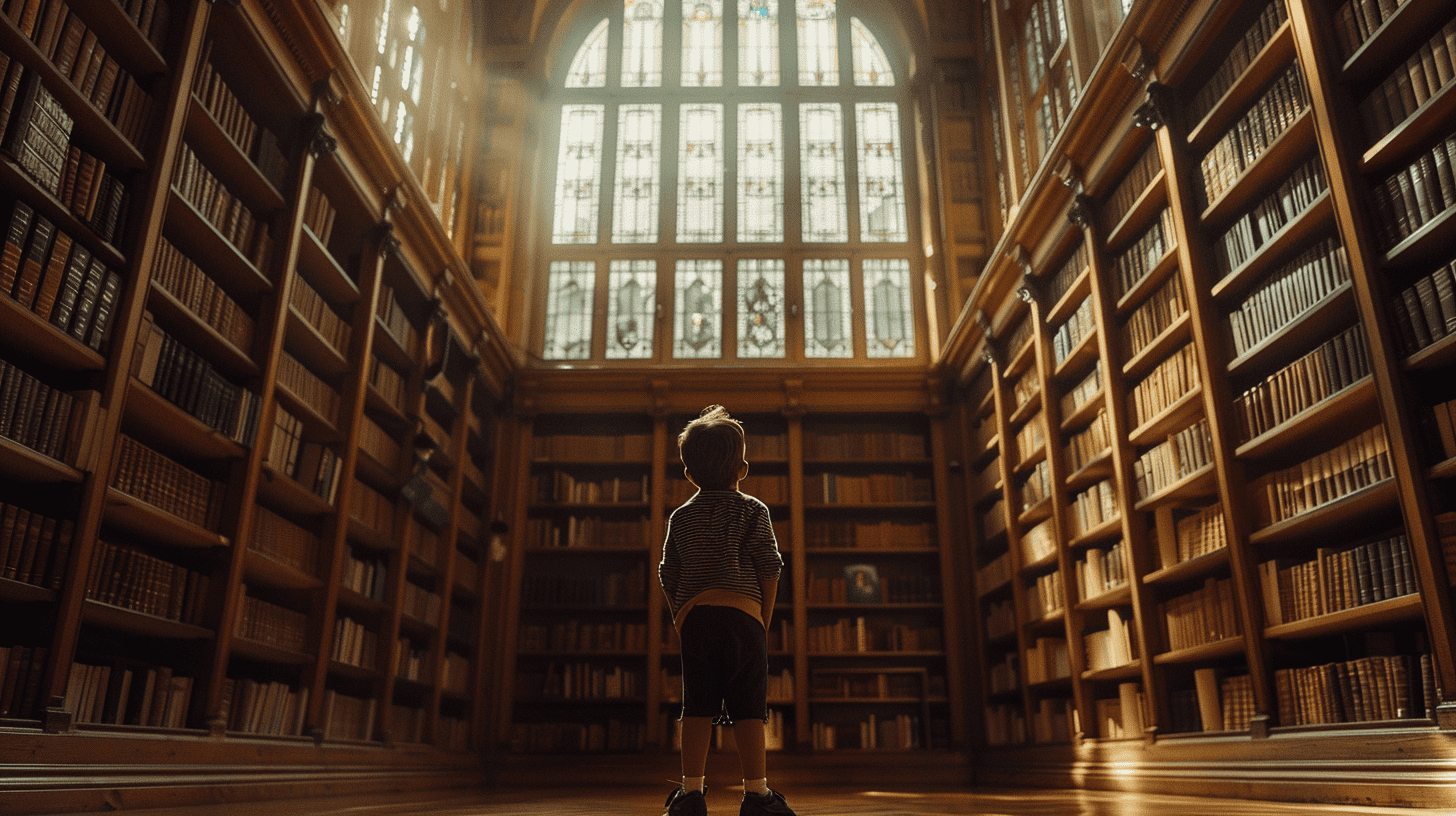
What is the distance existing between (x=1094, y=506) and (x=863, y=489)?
8.13 feet

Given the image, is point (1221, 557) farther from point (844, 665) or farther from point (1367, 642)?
point (844, 665)

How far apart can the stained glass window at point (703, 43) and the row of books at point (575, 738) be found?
5.69m

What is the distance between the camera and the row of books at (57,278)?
263cm

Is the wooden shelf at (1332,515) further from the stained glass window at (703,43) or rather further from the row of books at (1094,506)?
the stained glass window at (703,43)

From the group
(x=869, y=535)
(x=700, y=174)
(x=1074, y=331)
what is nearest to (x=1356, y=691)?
(x=1074, y=331)

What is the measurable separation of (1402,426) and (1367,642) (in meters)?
0.84

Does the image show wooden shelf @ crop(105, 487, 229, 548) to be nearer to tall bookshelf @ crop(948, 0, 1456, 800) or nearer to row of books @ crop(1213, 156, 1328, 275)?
tall bookshelf @ crop(948, 0, 1456, 800)

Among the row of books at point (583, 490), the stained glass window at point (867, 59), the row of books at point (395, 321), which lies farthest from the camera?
the stained glass window at point (867, 59)

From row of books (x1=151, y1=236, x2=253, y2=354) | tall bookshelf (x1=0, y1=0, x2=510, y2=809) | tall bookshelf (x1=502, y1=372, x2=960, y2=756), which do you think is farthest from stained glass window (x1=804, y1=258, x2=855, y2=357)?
row of books (x1=151, y1=236, x2=253, y2=354)

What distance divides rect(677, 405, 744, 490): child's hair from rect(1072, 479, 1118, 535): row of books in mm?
2969

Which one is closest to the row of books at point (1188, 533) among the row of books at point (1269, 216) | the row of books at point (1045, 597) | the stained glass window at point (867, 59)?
the row of books at point (1269, 216)

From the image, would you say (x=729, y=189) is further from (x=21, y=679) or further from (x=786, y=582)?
(x=21, y=679)

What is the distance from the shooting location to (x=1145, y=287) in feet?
14.5

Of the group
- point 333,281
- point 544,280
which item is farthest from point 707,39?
point 333,281
